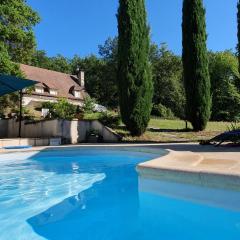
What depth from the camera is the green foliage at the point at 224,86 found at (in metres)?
25.7

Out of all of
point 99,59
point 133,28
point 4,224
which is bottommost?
point 4,224

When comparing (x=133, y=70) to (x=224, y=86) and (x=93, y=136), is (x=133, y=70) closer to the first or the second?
(x=93, y=136)

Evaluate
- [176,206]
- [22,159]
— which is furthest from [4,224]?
[22,159]

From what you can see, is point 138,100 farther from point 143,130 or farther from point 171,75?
point 171,75

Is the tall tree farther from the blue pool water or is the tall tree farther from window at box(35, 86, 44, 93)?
window at box(35, 86, 44, 93)

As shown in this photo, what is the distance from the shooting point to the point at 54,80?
45.7 metres

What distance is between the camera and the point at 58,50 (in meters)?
64.9

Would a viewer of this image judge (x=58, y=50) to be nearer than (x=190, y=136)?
No

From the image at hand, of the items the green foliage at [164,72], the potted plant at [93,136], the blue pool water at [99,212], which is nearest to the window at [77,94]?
the green foliage at [164,72]

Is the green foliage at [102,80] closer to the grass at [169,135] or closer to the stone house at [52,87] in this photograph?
the stone house at [52,87]

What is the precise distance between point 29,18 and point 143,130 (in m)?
11.5

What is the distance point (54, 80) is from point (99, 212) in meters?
41.1

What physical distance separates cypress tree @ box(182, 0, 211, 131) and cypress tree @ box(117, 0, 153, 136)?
327 centimetres

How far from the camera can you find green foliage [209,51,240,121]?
84.4 ft
